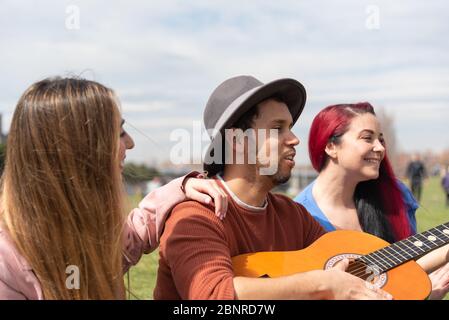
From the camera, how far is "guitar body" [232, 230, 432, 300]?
227cm

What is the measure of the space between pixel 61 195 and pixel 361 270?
134cm

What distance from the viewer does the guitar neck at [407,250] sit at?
245 centimetres

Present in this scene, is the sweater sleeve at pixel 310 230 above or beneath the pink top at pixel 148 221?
beneath

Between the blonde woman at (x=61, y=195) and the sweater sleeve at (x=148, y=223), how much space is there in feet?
0.94

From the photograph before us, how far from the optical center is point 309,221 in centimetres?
274

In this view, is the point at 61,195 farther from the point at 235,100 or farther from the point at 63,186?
the point at 235,100

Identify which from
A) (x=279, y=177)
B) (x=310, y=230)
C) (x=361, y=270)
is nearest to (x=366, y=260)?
(x=361, y=270)

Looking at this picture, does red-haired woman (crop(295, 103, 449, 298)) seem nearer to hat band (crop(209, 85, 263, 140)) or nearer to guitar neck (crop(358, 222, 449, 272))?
guitar neck (crop(358, 222, 449, 272))

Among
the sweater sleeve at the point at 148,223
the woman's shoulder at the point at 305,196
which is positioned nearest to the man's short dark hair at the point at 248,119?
the sweater sleeve at the point at 148,223

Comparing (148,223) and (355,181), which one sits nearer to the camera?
(148,223)

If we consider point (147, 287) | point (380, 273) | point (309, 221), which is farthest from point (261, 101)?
point (147, 287)

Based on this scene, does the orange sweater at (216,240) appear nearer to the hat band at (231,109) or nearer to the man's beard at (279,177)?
the man's beard at (279,177)

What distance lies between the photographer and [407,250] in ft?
8.30
